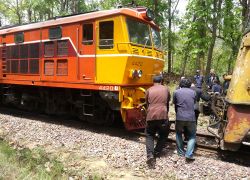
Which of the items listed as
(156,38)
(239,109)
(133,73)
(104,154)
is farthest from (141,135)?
(239,109)

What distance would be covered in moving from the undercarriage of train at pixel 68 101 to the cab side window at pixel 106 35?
130cm

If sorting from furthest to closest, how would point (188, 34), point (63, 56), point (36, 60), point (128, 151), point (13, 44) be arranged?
point (188, 34), point (13, 44), point (36, 60), point (63, 56), point (128, 151)

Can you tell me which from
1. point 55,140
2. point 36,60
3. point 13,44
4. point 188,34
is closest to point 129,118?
point 55,140

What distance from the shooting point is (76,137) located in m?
9.20

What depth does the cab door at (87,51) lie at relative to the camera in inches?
387

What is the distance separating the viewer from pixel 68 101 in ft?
36.7

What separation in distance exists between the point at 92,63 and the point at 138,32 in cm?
156

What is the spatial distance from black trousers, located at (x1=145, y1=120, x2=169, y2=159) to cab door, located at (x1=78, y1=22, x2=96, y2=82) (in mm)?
2941

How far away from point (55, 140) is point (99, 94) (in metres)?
1.82

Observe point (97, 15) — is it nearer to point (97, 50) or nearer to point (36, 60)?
point (97, 50)

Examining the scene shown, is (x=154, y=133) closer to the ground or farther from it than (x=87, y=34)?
closer to the ground

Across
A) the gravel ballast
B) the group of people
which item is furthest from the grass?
the group of people

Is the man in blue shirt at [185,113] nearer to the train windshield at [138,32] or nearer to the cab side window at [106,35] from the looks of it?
the train windshield at [138,32]

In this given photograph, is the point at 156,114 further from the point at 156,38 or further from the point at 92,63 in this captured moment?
the point at 156,38
